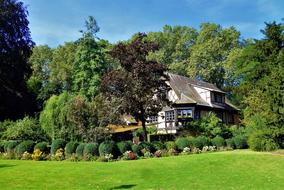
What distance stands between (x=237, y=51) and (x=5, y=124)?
40947 mm

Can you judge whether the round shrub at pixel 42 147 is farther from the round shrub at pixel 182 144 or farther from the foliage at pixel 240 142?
the foliage at pixel 240 142

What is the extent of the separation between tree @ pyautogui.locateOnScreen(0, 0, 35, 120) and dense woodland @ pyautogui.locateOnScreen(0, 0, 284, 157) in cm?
11

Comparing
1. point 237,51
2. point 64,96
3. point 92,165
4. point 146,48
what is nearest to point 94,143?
point 92,165

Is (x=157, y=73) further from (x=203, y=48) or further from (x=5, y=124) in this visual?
(x=203, y=48)

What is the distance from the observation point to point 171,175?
18.4 metres

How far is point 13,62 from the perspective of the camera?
43969 mm

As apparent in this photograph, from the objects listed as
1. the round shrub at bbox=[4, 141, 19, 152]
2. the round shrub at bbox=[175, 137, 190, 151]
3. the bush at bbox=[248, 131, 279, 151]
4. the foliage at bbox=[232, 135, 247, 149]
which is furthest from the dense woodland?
the round shrub at bbox=[175, 137, 190, 151]

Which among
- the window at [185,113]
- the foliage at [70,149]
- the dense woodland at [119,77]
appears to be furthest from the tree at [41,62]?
the foliage at [70,149]

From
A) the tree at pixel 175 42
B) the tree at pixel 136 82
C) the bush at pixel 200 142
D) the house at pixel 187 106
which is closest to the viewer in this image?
the bush at pixel 200 142

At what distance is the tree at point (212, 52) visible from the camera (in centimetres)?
6431

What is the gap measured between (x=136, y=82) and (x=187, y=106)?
14596 millimetres

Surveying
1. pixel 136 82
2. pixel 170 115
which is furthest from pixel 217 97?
pixel 136 82

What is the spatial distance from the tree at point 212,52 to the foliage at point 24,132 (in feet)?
125

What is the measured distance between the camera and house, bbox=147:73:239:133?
4322 centimetres
